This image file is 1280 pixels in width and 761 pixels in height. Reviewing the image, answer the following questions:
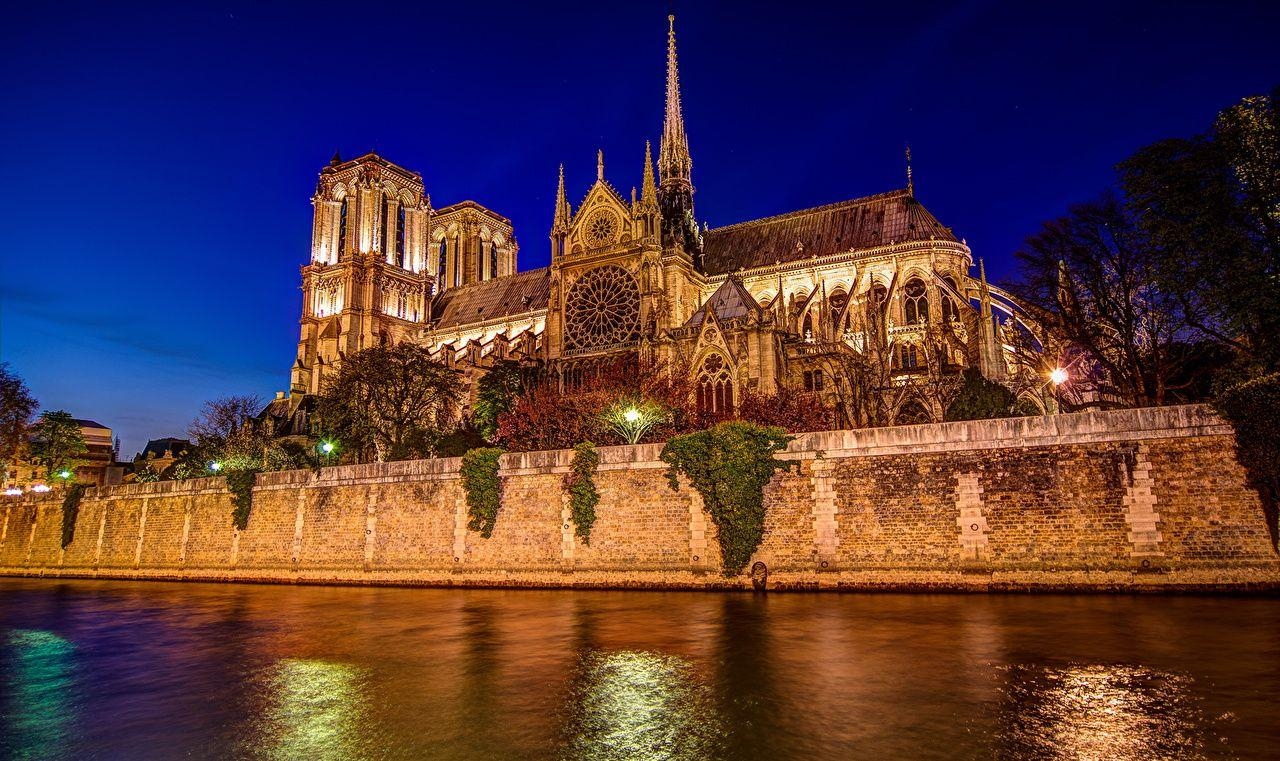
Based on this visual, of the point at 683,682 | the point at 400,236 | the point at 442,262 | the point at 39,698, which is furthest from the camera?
the point at 442,262

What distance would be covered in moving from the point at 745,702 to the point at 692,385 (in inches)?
1002

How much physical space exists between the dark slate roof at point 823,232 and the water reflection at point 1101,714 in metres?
40.9

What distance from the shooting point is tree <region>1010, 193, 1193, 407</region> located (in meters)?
21.3

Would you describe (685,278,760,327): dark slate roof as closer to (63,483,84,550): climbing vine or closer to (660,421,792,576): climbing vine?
A: (660,421,792,576): climbing vine

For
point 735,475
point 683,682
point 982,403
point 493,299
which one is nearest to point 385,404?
point 735,475

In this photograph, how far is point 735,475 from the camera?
19.4 metres

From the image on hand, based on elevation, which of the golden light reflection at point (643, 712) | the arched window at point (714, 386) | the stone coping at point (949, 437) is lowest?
the golden light reflection at point (643, 712)

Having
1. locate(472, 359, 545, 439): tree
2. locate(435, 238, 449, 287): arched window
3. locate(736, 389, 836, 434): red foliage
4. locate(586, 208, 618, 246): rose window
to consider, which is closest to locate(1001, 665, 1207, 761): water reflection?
locate(736, 389, 836, 434): red foliage

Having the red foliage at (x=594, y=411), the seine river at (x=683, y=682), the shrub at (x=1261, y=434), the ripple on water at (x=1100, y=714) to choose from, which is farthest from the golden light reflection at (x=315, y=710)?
the shrub at (x=1261, y=434)

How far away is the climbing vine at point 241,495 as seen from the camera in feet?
96.6

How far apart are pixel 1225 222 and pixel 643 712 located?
60.5 feet

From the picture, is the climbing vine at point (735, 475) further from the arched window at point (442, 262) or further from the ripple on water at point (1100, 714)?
the arched window at point (442, 262)

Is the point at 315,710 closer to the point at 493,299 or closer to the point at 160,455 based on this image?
the point at 493,299

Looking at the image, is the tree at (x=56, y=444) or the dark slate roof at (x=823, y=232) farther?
the tree at (x=56, y=444)
